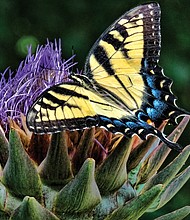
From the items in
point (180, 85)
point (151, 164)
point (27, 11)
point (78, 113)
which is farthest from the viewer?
point (27, 11)

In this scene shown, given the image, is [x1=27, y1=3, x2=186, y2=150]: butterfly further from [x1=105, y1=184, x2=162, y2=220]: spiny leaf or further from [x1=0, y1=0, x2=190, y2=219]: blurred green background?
[x1=0, y1=0, x2=190, y2=219]: blurred green background

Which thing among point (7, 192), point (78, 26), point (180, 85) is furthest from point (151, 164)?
point (78, 26)

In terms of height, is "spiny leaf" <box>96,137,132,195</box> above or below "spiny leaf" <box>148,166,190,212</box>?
above

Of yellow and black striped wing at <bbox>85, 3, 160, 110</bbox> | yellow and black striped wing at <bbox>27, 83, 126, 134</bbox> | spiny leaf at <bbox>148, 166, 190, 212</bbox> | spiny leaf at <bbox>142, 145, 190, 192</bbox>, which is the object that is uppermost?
yellow and black striped wing at <bbox>85, 3, 160, 110</bbox>

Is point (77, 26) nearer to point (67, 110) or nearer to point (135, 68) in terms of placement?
point (135, 68)

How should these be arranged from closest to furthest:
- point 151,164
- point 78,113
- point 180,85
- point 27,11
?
point 78,113 → point 151,164 → point 180,85 → point 27,11

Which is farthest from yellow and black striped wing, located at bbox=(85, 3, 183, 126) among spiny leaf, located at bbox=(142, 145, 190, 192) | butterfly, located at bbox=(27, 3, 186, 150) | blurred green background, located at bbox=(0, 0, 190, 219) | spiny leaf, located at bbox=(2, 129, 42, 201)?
blurred green background, located at bbox=(0, 0, 190, 219)

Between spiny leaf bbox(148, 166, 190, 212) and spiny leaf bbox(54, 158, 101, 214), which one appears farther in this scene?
spiny leaf bbox(148, 166, 190, 212)

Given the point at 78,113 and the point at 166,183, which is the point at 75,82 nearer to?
the point at 78,113
